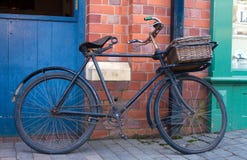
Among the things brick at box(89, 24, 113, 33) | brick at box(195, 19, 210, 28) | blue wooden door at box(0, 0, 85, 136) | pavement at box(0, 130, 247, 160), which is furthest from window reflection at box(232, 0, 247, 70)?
blue wooden door at box(0, 0, 85, 136)

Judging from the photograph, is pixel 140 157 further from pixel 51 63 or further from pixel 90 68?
pixel 51 63

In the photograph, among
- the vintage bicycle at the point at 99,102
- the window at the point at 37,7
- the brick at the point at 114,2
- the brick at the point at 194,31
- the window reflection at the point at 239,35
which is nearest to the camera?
the vintage bicycle at the point at 99,102

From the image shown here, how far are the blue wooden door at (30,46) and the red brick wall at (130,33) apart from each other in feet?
0.74

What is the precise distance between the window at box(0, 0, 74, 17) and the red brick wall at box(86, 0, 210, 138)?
0.66 metres

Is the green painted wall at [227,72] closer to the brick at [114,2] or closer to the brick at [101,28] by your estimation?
the brick at [114,2]

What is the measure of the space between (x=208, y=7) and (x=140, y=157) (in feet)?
7.29

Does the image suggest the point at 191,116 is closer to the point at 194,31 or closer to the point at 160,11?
the point at 194,31

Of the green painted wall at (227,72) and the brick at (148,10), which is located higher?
the brick at (148,10)

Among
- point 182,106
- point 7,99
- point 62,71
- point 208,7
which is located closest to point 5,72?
point 7,99

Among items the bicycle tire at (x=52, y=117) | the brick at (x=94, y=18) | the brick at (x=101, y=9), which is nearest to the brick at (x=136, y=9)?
the brick at (x=101, y=9)

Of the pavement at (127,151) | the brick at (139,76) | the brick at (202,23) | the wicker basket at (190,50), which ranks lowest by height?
the pavement at (127,151)

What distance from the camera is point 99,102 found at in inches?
169

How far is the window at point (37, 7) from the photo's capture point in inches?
213

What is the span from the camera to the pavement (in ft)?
13.5
